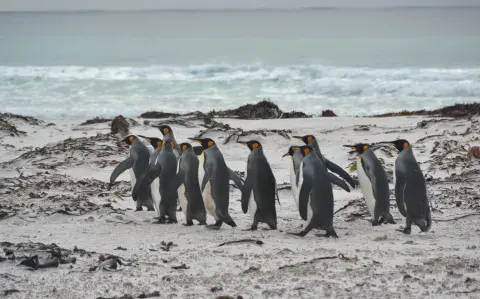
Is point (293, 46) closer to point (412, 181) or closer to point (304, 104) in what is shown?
point (304, 104)

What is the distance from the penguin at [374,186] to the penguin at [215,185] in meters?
1.23

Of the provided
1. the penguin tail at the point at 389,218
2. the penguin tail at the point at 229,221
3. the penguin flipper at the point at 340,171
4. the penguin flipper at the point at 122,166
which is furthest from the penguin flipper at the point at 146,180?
the penguin tail at the point at 389,218

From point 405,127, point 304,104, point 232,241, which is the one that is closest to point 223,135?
point 405,127

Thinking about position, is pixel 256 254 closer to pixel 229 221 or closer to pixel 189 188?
pixel 229 221

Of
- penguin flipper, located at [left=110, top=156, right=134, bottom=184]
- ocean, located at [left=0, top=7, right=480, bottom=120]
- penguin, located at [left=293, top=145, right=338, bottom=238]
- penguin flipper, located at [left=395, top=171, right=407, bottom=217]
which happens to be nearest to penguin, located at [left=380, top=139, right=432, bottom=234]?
penguin flipper, located at [left=395, top=171, right=407, bottom=217]

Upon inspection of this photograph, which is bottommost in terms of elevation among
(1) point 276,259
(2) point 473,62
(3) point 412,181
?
(1) point 276,259

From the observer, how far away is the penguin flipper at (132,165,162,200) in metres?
6.61

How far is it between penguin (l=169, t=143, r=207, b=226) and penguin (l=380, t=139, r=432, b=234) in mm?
1842

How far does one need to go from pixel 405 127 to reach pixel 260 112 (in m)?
3.83

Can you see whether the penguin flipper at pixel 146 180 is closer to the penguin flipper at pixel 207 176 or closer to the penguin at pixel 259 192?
the penguin flipper at pixel 207 176

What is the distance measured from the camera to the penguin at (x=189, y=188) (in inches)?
256

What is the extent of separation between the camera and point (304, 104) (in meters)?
24.9

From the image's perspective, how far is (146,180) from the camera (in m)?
6.62

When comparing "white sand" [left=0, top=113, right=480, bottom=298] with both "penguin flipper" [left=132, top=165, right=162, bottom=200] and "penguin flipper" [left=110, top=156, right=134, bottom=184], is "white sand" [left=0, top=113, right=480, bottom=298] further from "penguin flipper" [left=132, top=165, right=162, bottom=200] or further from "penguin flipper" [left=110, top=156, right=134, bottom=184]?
"penguin flipper" [left=110, top=156, right=134, bottom=184]
